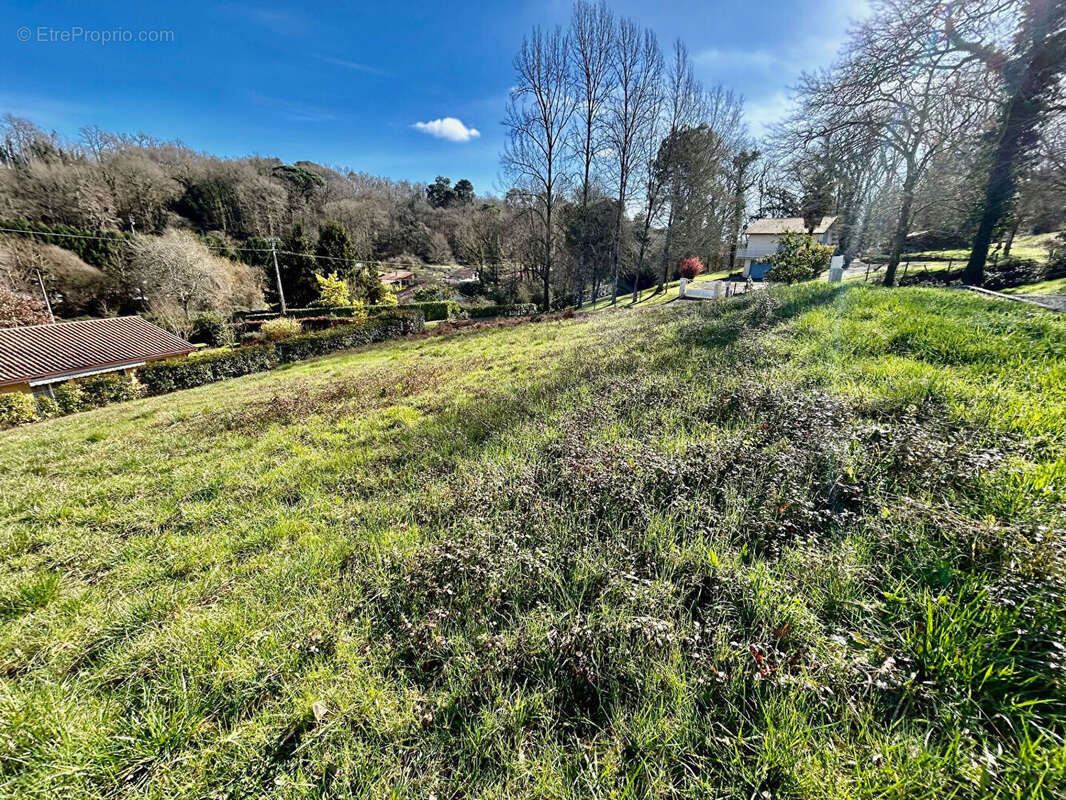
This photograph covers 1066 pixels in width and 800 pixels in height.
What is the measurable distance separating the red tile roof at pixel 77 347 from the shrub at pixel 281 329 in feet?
12.6

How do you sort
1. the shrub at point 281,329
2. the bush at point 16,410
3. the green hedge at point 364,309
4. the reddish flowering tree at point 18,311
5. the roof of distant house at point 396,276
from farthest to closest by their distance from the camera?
1. the roof of distant house at point 396,276
2. the green hedge at point 364,309
3. the shrub at point 281,329
4. the reddish flowering tree at point 18,311
5. the bush at point 16,410

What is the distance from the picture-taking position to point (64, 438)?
281 inches

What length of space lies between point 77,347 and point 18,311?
6.89 metres

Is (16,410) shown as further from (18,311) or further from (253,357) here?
(18,311)

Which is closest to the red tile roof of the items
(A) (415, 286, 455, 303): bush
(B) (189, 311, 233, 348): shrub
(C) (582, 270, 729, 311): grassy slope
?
(B) (189, 311, 233, 348): shrub

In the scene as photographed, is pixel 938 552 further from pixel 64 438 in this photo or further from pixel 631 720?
pixel 64 438

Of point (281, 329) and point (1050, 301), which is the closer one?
point (1050, 301)

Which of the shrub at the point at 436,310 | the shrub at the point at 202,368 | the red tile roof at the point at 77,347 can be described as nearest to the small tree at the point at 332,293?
the shrub at the point at 436,310

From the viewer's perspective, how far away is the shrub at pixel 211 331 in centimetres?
2453

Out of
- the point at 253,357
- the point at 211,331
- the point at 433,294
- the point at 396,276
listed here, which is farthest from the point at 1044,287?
the point at 396,276

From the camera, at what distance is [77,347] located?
51.0 ft

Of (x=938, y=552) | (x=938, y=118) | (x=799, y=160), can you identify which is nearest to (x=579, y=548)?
(x=938, y=552)

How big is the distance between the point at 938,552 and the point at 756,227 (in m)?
40.3

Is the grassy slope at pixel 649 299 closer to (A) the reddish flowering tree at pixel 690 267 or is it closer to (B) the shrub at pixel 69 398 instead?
(A) the reddish flowering tree at pixel 690 267
